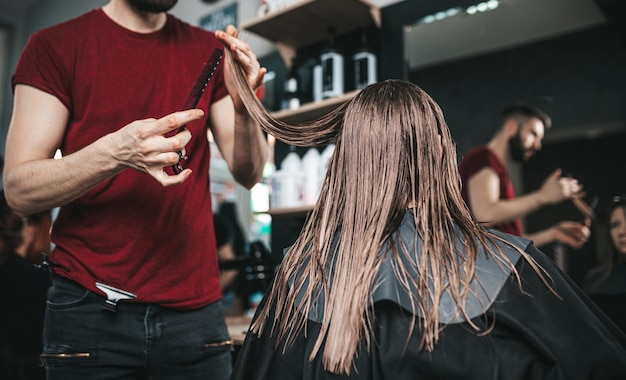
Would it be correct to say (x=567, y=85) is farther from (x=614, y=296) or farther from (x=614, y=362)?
(x=614, y=362)

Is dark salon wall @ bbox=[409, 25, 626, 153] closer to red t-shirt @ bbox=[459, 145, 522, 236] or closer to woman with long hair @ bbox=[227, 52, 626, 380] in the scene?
red t-shirt @ bbox=[459, 145, 522, 236]

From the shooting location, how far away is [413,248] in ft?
3.58

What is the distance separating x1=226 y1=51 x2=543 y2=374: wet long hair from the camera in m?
1.03

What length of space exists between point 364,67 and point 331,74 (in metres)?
0.16

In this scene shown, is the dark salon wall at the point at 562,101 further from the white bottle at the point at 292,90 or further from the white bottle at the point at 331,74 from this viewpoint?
the white bottle at the point at 292,90

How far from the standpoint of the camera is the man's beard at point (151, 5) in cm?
146

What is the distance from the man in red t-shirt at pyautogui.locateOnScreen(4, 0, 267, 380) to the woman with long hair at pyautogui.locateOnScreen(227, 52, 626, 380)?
224 mm

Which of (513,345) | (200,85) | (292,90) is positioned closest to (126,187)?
(200,85)

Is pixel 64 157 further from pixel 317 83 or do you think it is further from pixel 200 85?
pixel 317 83

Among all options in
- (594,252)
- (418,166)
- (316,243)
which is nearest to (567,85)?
(594,252)

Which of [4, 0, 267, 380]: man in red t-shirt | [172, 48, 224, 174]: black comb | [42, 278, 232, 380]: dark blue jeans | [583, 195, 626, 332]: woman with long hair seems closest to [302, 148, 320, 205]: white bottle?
[4, 0, 267, 380]: man in red t-shirt

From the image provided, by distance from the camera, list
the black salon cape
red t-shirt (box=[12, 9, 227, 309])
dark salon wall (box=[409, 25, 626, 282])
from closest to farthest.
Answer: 1. the black salon cape
2. red t-shirt (box=[12, 9, 227, 309])
3. dark salon wall (box=[409, 25, 626, 282])

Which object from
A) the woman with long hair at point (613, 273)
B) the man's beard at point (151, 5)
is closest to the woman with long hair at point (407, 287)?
the man's beard at point (151, 5)

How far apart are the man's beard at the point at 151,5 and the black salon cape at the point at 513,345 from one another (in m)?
0.96
